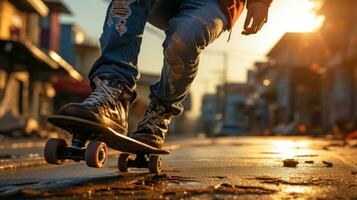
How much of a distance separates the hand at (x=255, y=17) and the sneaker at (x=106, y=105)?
2.45 ft

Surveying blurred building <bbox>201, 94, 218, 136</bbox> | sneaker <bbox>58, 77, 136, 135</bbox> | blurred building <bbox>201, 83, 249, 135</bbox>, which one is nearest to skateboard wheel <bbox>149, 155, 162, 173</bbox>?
sneaker <bbox>58, 77, 136, 135</bbox>

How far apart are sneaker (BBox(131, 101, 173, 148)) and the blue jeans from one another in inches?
2.8

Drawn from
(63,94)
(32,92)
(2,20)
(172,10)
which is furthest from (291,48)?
(172,10)

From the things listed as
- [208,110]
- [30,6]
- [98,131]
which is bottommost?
[98,131]

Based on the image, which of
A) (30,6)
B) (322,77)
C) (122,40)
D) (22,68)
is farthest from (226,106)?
(122,40)

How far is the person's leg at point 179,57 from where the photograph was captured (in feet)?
9.36

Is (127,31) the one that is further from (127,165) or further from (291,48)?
(291,48)

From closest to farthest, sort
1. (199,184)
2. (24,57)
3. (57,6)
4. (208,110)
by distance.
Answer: (199,184) < (24,57) < (57,6) < (208,110)

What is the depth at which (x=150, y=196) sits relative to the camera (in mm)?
2049

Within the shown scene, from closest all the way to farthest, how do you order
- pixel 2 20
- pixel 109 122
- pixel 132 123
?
1. pixel 109 122
2. pixel 2 20
3. pixel 132 123

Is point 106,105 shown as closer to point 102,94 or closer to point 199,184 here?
point 102,94

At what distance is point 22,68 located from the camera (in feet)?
76.1

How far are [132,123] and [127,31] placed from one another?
5638 centimetres

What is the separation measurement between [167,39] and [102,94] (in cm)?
47
